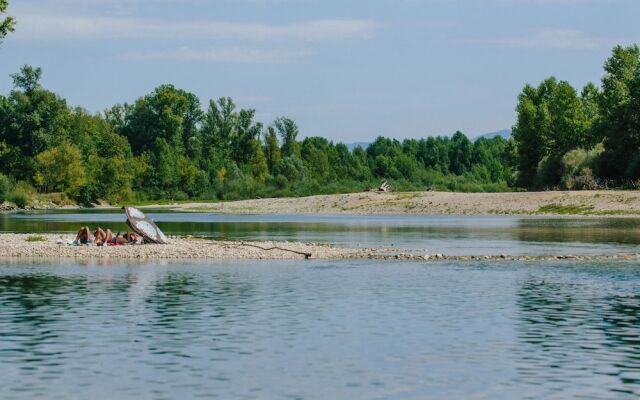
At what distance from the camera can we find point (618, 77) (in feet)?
407

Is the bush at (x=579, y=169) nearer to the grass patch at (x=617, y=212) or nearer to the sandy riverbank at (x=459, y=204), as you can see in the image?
the sandy riverbank at (x=459, y=204)

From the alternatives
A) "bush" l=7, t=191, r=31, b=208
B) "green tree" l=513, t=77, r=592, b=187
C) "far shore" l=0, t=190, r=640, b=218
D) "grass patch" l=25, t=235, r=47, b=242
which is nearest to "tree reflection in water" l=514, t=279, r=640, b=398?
"grass patch" l=25, t=235, r=47, b=242

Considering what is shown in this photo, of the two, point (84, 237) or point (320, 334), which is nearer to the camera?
point (320, 334)

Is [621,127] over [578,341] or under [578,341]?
over

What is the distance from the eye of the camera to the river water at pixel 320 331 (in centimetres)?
1892

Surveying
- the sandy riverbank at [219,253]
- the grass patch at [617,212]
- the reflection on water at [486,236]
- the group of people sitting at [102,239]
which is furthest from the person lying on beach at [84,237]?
the grass patch at [617,212]

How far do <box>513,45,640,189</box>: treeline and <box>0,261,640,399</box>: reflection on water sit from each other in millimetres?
75268

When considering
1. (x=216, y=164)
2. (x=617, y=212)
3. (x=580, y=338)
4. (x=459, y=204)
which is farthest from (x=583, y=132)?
(x=580, y=338)

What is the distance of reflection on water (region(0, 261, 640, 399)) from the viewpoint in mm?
18875

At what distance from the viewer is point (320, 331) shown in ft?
83.0

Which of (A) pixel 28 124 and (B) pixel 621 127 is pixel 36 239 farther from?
(A) pixel 28 124

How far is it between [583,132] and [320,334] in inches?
4521

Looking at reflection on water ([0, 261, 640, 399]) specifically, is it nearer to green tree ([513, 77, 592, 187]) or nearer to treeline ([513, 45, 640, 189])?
treeline ([513, 45, 640, 189])

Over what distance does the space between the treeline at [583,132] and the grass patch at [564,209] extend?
757cm
